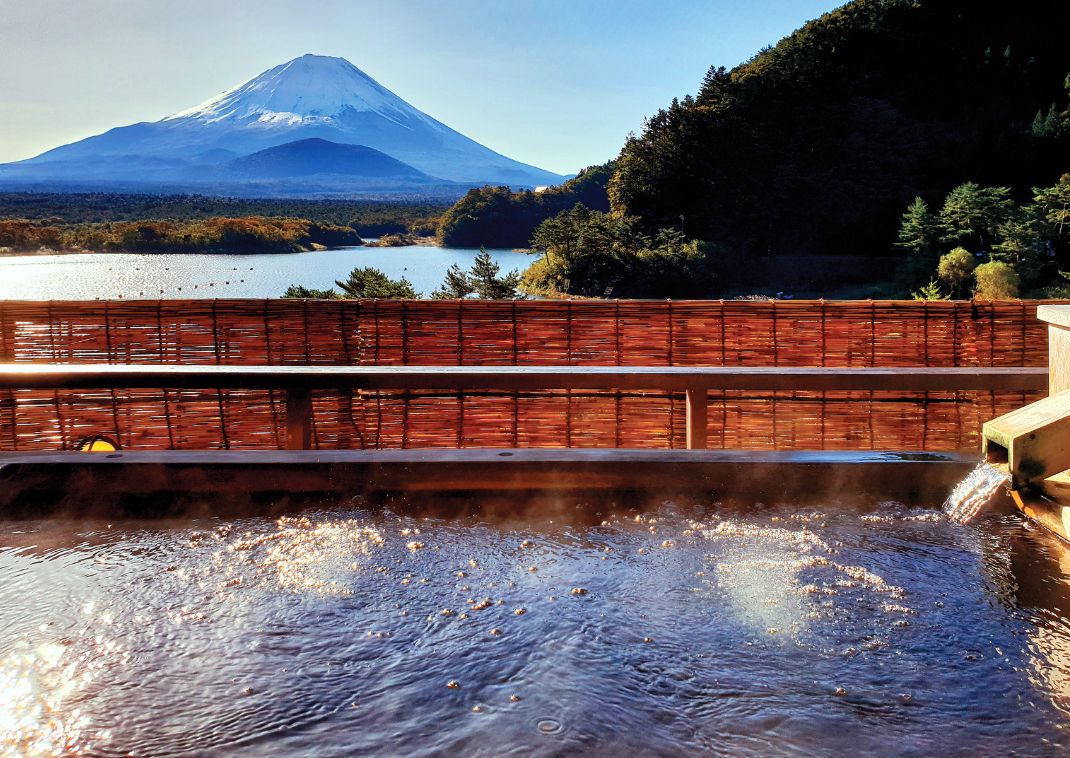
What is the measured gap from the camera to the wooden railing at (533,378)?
376 centimetres

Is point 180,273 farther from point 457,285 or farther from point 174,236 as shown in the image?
point 457,285

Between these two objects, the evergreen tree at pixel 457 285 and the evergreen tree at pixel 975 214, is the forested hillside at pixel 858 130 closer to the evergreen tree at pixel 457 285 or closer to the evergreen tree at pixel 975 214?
the evergreen tree at pixel 975 214

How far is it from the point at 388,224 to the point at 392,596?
285ft

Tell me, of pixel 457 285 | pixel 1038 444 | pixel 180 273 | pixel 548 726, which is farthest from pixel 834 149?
pixel 548 726

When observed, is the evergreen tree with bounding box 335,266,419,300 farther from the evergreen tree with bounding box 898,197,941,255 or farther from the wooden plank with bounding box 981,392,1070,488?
the evergreen tree with bounding box 898,197,941,255

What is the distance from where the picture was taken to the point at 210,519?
3299mm

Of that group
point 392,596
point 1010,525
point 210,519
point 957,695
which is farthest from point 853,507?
point 210,519

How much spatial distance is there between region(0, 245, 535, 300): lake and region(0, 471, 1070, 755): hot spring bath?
33738mm

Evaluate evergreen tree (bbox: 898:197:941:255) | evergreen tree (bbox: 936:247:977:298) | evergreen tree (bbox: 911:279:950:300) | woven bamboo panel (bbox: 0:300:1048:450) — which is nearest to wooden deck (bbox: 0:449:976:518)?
woven bamboo panel (bbox: 0:300:1048:450)

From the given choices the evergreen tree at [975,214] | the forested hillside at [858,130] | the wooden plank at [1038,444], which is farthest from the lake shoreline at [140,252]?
the wooden plank at [1038,444]

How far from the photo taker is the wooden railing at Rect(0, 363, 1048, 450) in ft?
12.3

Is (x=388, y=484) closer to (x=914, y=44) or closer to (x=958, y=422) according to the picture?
(x=958, y=422)

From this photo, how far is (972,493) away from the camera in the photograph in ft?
10.8

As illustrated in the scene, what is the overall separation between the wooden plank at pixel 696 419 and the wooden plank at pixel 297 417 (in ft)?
5.61
